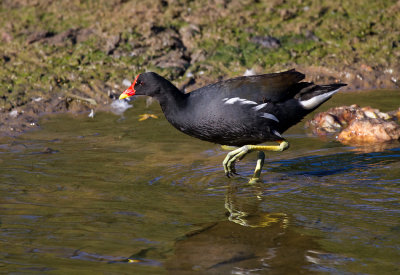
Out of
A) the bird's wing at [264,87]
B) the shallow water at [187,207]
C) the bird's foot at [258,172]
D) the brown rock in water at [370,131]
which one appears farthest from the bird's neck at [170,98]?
the brown rock in water at [370,131]

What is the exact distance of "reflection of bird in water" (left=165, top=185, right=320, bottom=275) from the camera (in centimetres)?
331

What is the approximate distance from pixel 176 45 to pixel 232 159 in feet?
11.6

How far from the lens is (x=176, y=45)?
8234 millimetres

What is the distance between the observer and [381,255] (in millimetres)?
3344

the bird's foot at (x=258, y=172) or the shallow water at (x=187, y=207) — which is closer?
the shallow water at (x=187, y=207)

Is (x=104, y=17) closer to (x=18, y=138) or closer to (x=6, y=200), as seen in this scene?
(x=18, y=138)

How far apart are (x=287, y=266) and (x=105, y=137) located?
3.39 m

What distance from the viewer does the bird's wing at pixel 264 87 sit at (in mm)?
4977

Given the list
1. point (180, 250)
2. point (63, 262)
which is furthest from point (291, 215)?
point (63, 262)

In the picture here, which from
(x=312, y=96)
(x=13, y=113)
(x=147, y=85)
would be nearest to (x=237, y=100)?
(x=312, y=96)

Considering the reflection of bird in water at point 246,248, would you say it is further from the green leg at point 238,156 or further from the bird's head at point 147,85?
the bird's head at point 147,85

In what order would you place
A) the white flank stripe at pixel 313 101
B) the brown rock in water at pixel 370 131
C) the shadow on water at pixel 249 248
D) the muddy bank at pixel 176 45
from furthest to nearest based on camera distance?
the muddy bank at pixel 176 45, the brown rock in water at pixel 370 131, the white flank stripe at pixel 313 101, the shadow on water at pixel 249 248

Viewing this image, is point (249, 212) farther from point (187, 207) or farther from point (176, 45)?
point (176, 45)

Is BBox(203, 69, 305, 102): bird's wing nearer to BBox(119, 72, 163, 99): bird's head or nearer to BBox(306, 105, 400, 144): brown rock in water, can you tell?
BBox(119, 72, 163, 99): bird's head
